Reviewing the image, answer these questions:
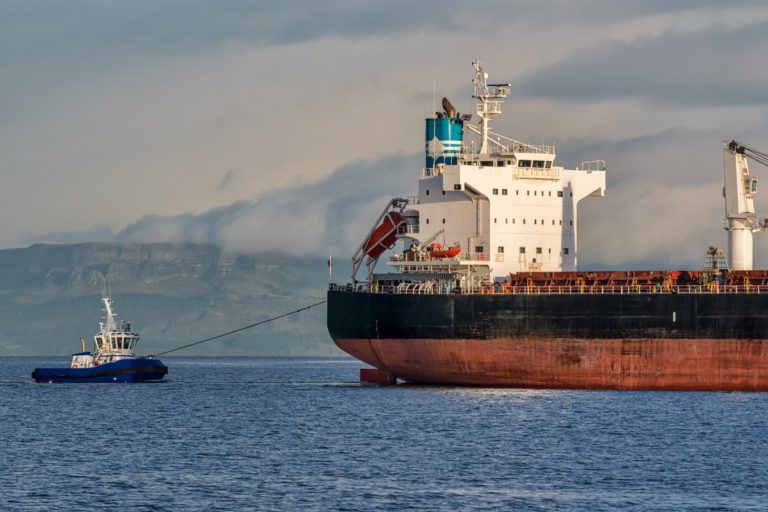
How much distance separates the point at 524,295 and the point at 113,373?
27.2 meters

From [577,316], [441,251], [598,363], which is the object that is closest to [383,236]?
[441,251]

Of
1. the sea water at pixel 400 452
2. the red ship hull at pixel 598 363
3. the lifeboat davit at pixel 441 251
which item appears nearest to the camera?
the sea water at pixel 400 452

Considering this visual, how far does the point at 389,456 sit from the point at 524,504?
29.4 feet

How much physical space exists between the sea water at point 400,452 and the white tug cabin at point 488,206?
7445 millimetres

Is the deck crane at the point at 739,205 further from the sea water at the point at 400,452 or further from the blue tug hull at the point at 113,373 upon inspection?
the blue tug hull at the point at 113,373

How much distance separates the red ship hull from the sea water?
2.31 ft

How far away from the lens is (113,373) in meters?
80.6

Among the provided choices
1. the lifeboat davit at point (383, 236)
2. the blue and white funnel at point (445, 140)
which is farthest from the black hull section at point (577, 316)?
the blue and white funnel at point (445, 140)

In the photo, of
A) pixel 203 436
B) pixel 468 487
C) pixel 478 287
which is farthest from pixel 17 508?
pixel 478 287

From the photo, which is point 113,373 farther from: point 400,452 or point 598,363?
point 400,452

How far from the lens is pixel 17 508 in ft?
120

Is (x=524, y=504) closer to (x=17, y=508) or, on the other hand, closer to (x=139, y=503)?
(x=139, y=503)

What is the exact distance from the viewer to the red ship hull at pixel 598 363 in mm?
61719

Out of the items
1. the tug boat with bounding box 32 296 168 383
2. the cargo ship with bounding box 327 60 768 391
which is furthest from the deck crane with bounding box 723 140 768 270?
the tug boat with bounding box 32 296 168 383
